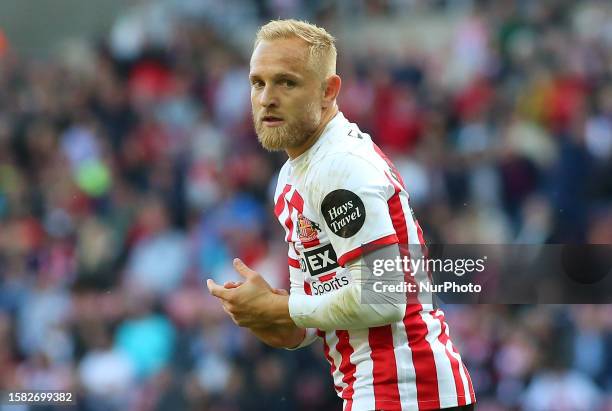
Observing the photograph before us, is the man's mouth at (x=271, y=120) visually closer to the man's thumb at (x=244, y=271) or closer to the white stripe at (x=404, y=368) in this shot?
→ the man's thumb at (x=244, y=271)

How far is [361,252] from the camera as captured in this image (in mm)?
3430

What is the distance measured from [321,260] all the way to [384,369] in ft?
1.38

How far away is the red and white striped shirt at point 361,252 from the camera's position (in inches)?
135

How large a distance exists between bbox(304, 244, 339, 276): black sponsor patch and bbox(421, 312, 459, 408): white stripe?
0.36 meters

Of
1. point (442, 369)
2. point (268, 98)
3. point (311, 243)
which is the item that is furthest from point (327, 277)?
point (268, 98)

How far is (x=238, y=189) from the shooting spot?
32.1 feet

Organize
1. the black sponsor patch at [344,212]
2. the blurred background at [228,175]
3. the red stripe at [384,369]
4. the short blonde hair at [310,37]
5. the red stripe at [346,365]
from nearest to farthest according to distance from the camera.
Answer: the black sponsor patch at [344,212] → the red stripe at [384,369] → the red stripe at [346,365] → the short blonde hair at [310,37] → the blurred background at [228,175]

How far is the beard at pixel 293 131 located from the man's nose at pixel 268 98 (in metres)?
0.05

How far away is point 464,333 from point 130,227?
3465 mm

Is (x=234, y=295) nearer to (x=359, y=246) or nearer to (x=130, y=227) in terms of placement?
(x=359, y=246)

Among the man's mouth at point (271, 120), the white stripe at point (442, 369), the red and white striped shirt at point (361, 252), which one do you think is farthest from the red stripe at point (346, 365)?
the man's mouth at point (271, 120)

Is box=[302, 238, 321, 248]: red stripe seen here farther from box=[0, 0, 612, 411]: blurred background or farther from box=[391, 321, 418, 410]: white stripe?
box=[0, 0, 612, 411]: blurred background

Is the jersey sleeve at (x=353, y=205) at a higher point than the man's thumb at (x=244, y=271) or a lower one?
higher

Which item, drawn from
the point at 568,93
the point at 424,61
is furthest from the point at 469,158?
the point at 424,61
